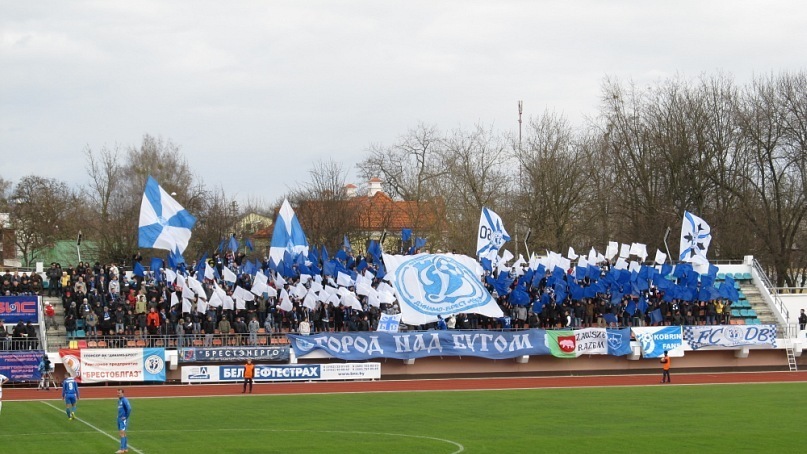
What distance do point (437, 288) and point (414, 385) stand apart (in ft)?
14.8

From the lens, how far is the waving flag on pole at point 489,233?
5141 cm

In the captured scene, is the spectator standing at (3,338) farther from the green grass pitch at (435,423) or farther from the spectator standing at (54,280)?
the green grass pitch at (435,423)

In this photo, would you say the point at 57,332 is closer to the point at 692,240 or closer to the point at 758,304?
the point at 692,240

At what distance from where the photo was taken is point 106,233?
246ft

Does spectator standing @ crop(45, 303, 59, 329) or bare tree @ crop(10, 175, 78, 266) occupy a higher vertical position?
bare tree @ crop(10, 175, 78, 266)

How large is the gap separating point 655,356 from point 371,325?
13624 millimetres

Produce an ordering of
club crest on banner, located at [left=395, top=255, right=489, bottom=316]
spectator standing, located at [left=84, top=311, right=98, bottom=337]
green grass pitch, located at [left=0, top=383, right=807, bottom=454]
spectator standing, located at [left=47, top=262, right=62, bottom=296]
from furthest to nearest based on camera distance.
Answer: spectator standing, located at [left=47, top=262, right=62, bottom=296] < club crest on banner, located at [left=395, top=255, right=489, bottom=316] < spectator standing, located at [left=84, top=311, right=98, bottom=337] < green grass pitch, located at [left=0, top=383, right=807, bottom=454]

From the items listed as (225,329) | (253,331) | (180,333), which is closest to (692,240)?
(253,331)

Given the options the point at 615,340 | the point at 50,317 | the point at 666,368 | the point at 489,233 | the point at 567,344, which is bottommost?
the point at 666,368

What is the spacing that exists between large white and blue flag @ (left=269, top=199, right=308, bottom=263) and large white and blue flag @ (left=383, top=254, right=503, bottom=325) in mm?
4670

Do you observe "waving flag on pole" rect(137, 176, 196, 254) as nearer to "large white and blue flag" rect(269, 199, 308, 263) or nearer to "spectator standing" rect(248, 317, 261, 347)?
"large white and blue flag" rect(269, 199, 308, 263)

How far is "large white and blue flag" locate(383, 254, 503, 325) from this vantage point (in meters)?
45.6

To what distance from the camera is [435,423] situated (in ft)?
93.8

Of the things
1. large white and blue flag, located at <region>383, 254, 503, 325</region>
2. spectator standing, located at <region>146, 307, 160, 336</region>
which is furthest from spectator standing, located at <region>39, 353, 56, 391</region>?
large white and blue flag, located at <region>383, 254, 503, 325</region>
